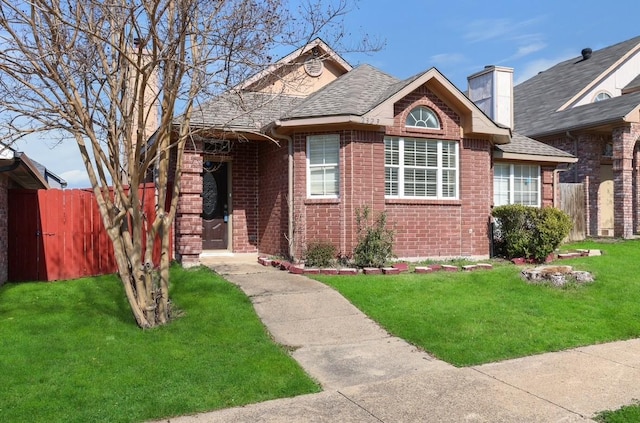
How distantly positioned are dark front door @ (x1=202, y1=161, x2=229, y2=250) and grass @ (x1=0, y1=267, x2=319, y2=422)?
190 inches

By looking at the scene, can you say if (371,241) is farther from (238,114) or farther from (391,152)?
(238,114)

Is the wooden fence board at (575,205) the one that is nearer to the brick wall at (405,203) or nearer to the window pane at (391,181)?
the brick wall at (405,203)

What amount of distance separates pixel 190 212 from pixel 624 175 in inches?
570

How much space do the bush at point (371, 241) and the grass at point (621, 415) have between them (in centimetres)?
670

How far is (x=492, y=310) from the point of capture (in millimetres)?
8469

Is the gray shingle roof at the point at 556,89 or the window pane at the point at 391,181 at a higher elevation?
the gray shingle roof at the point at 556,89

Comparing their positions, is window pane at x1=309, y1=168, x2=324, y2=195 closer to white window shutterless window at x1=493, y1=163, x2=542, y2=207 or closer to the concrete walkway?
the concrete walkway

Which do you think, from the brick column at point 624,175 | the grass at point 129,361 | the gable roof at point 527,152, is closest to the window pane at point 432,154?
the gable roof at point 527,152

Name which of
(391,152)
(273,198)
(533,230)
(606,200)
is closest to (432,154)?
(391,152)

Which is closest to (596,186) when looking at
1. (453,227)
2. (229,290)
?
(453,227)

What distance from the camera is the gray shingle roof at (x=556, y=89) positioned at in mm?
22183

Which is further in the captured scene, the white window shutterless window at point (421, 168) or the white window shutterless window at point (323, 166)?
the white window shutterless window at point (421, 168)

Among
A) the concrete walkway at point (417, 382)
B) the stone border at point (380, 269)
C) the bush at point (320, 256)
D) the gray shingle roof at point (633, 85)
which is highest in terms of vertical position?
the gray shingle roof at point (633, 85)

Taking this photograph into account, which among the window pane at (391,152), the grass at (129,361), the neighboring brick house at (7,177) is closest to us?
the grass at (129,361)
